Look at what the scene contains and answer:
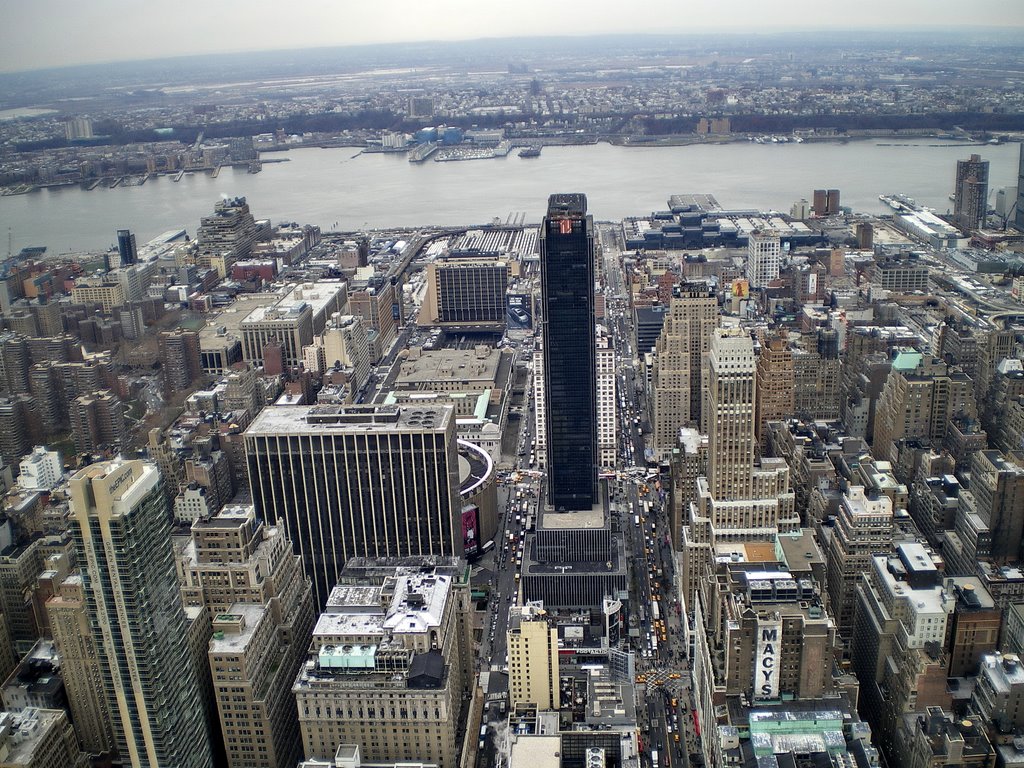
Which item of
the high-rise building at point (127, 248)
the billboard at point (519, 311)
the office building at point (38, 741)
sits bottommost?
the billboard at point (519, 311)

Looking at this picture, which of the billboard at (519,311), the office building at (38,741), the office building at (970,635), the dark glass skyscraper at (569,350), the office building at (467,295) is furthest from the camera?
the office building at (467,295)

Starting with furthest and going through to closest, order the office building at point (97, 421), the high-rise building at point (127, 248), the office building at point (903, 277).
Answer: the office building at point (903, 277)
the high-rise building at point (127, 248)
the office building at point (97, 421)

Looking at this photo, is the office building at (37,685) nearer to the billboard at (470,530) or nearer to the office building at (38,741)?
the office building at (38,741)

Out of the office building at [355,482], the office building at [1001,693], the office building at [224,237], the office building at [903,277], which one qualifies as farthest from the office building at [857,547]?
the office building at [224,237]

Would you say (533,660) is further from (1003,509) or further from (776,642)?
(1003,509)

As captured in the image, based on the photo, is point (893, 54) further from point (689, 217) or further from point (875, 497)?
point (875, 497)

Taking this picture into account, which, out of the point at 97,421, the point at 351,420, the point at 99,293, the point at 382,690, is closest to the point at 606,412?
the point at 351,420

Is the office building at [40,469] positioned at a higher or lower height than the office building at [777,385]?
higher
